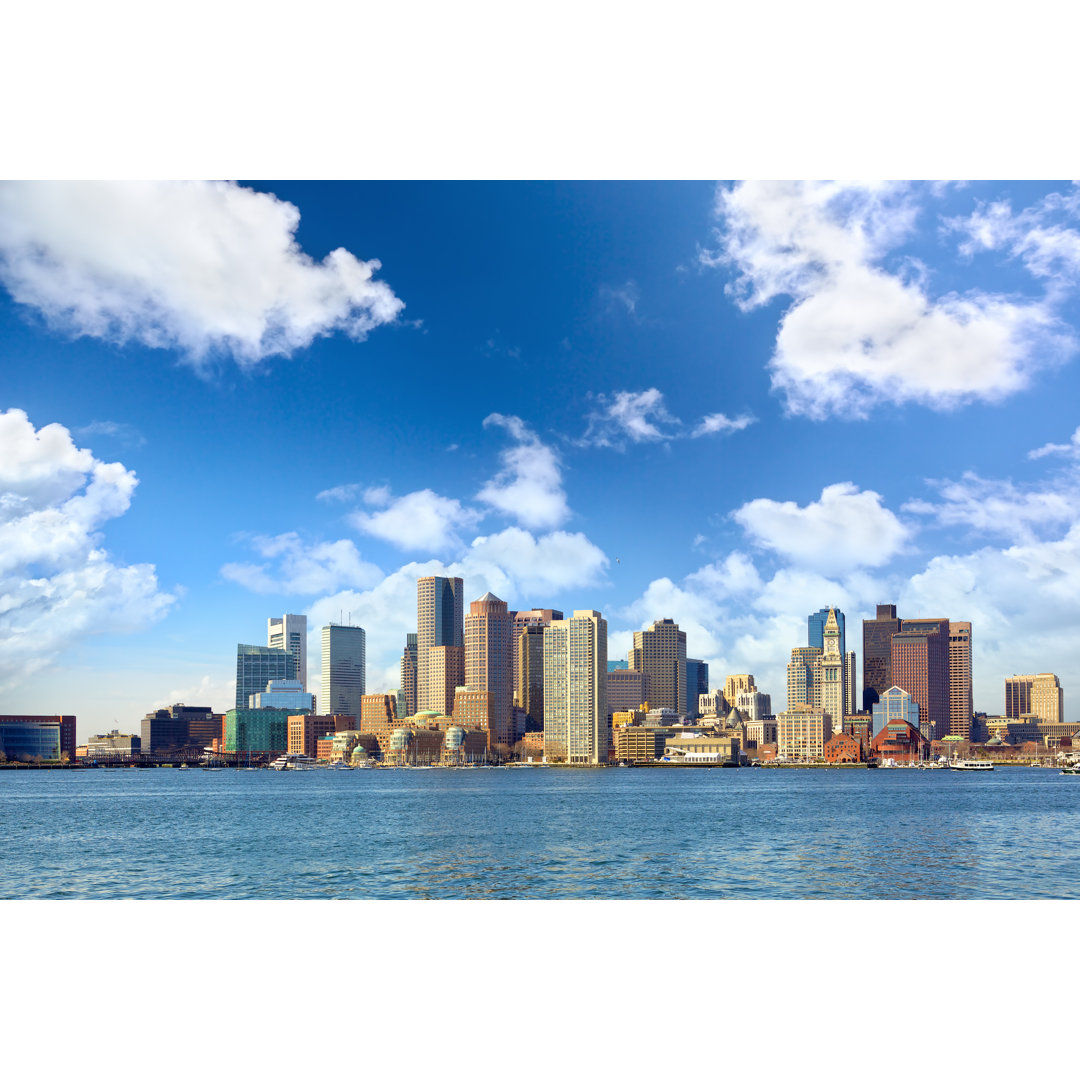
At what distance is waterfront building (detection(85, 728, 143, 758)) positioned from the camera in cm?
13475

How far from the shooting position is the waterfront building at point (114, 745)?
13475 centimetres

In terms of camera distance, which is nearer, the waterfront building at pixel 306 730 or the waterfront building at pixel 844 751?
the waterfront building at pixel 844 751

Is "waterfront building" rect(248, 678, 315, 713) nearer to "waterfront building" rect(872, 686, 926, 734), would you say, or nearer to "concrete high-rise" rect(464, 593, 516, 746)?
"concrete high-rise" rect(464, 593, 516, 746)

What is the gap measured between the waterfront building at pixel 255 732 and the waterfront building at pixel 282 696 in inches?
417

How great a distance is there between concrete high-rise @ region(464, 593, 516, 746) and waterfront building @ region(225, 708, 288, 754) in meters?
24.2

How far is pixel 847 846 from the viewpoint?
21047 millimetres

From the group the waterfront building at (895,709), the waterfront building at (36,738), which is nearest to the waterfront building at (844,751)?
the waterfront building at (895,709)

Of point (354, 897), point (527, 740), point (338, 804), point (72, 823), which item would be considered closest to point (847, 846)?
point (354, 897)

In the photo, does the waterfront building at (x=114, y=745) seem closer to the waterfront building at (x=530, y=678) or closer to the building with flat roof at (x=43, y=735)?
the building with flat roof at (x=43, y=735)

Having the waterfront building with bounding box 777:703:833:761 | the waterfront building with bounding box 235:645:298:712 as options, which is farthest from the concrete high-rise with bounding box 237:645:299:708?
the waterfront building with bounding box 777:703:833:761

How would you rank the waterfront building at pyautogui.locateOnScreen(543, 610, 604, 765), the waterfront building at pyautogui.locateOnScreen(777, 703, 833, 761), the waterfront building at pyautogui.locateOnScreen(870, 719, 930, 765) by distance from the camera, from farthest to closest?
the waterfront building at pyautogui.locateOnScreen(777, 703, 833, 761) < the waterfront building at pyautogui.locateOnScreen(870, 719, 930, 765) < the waterfront building at pyautogui.locateOnScreen(543, 610, 604, 765)

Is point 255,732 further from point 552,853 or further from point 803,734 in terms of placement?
point 552,853
